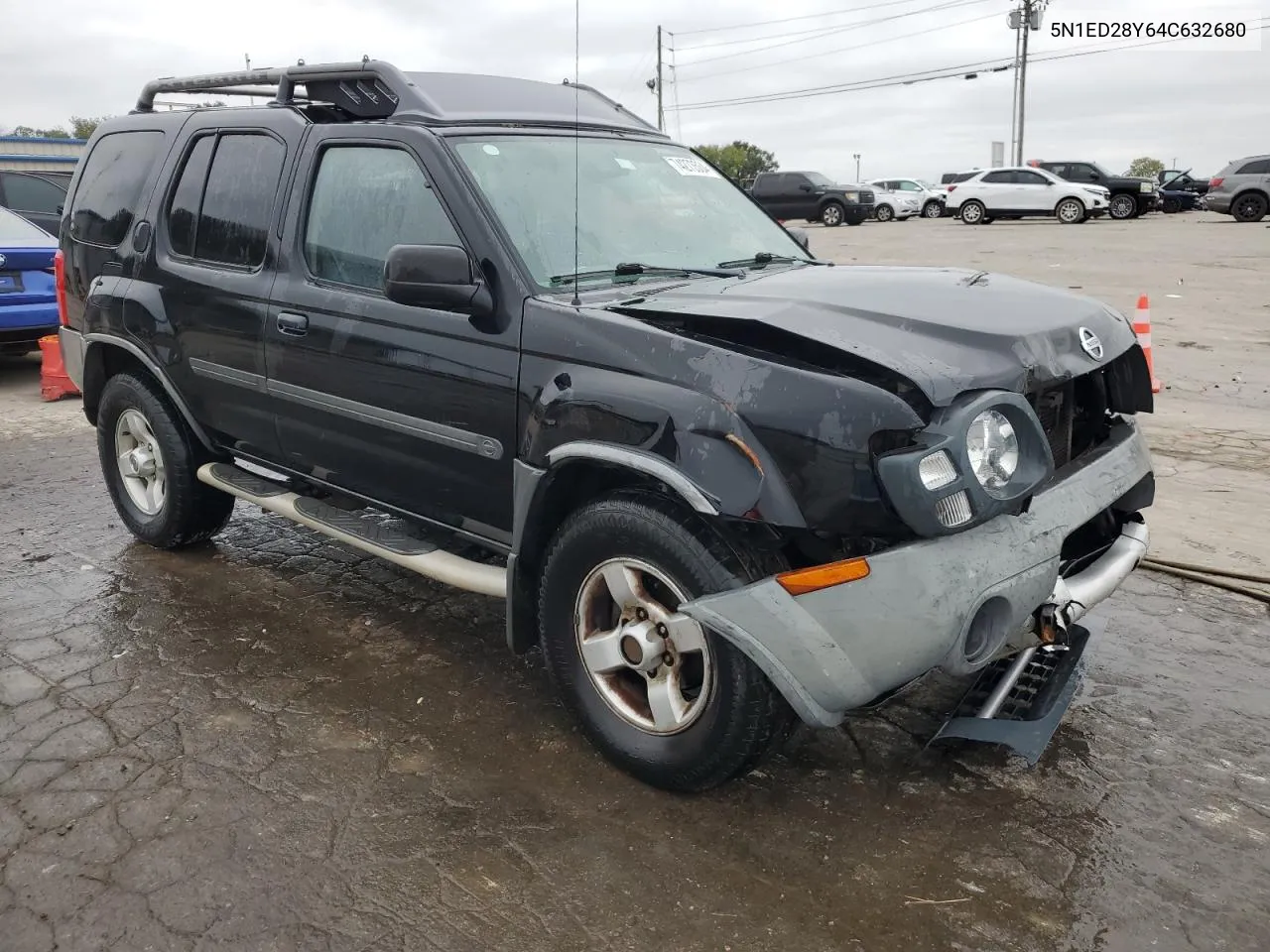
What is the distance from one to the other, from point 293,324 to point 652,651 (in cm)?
194

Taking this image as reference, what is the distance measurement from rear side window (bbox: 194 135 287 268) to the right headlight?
9.36 ft

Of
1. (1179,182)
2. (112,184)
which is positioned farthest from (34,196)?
(1179,182)

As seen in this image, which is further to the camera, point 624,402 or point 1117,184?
point 1117,184

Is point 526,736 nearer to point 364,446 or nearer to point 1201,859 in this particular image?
point 364,446

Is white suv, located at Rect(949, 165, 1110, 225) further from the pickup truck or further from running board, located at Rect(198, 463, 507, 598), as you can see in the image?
running board, located at Rect(198, 463, 507, 598)

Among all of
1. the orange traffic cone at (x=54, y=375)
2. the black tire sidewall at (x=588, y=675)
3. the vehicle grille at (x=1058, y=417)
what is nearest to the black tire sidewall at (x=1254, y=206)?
the orange traffic cone at (x=54, y=375)

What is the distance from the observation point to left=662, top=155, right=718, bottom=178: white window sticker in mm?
4207

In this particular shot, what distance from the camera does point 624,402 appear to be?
288 centimetres

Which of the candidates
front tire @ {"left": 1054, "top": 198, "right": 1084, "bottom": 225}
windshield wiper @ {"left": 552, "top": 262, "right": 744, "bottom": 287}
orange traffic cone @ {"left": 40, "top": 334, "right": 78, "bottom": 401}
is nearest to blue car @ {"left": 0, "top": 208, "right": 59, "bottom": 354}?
orange traffic cone @ {"left": 40, "top": 334, "right": 78, "bottom": 401}

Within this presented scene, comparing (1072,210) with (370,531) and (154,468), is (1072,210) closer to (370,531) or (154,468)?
(154,468)

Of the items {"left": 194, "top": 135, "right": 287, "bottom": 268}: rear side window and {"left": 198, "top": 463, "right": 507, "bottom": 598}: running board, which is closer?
{"left": 198, "top": 463, "right": 507, "bottom": 598}: running board

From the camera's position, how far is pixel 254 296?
412 cm

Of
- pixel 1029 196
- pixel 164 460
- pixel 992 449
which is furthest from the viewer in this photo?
pixel 1029 196

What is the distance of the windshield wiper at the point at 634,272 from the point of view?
3.34 meters
